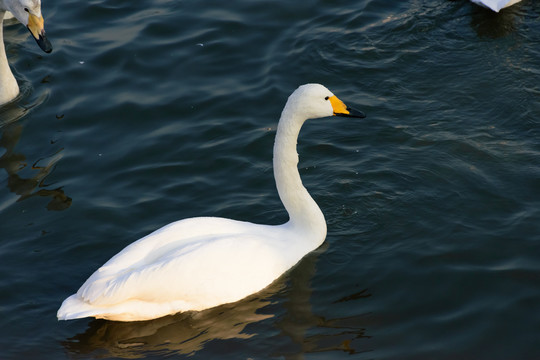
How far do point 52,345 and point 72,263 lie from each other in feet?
3.91

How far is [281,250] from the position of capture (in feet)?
25.0

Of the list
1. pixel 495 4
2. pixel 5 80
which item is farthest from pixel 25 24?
pixel 495 4

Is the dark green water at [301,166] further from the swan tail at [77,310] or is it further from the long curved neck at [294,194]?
the swan tail at [77,310]

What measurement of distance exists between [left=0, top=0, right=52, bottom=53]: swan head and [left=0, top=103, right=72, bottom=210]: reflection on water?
95 centimetres

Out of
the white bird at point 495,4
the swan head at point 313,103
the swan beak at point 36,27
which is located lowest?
the swan beak at point 36,27

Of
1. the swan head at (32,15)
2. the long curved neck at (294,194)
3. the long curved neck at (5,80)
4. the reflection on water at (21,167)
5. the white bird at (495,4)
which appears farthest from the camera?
the white bird at (495,4)

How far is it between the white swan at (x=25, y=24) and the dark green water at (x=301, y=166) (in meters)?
0.30

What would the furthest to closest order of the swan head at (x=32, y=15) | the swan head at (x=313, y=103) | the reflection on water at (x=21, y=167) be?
the swan head at (x=32, y=15) → the reflection on water at (x=21, y=167) → the swan head at (x=313, y=103)

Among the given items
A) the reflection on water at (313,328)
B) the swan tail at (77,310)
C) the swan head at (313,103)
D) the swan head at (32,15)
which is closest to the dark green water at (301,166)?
the reflection on water at (313,328)

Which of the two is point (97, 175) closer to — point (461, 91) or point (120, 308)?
point (120, 308)

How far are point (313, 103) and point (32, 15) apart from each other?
4757 millimetres

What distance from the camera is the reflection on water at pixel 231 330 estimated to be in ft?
22.6

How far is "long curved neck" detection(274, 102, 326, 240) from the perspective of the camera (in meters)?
7.73

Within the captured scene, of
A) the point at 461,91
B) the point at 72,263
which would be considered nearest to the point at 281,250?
the point at 72,263
